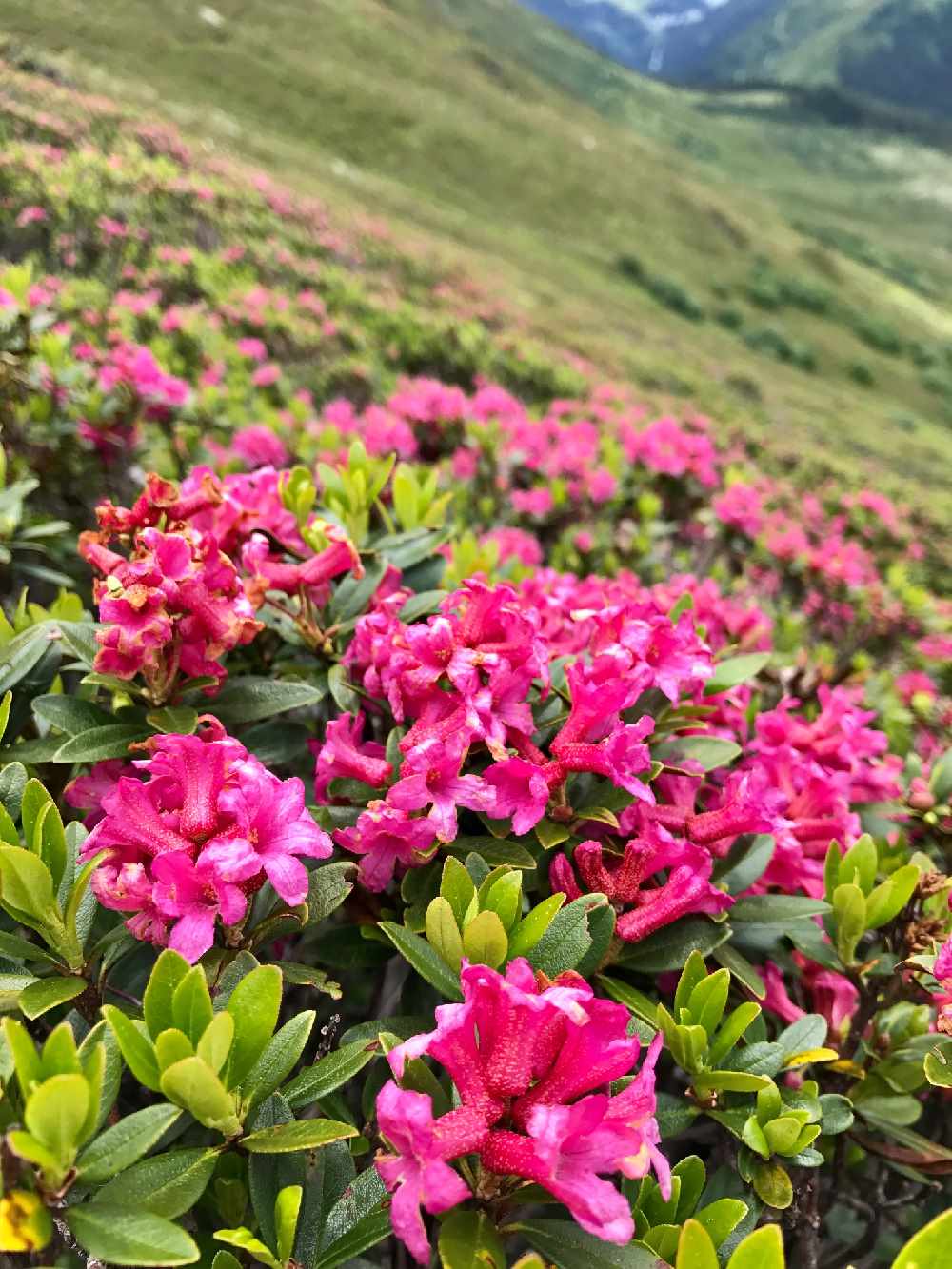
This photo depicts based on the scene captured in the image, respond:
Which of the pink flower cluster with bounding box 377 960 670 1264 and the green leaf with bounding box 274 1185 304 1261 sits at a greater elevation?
the pink flower cluster with bounding box 377 960 670 1264

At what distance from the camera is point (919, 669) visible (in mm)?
4223

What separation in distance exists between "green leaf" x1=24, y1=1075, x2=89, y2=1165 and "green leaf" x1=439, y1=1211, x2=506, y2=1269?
0.36m

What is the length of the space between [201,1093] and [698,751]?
3.04 ft

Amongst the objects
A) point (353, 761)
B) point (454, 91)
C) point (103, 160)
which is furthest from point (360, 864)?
point (454, 91)

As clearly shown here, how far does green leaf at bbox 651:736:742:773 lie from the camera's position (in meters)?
1.38

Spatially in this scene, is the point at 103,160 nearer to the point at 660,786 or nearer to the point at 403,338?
the point at 403,338

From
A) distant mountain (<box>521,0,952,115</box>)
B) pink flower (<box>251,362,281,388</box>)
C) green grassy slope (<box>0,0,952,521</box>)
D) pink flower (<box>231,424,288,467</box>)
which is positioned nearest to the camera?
pink flower (<box>231,424,288,467</box>)

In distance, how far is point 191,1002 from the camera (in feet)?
2.80

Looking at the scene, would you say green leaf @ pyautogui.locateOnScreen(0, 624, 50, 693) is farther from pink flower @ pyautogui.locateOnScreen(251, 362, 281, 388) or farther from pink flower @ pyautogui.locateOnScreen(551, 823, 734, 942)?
pink flower @ pyautogui.locateOnScreen(251, 362, 281, 388)

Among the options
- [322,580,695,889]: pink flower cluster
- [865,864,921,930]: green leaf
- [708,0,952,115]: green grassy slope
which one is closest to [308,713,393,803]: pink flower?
[322,580,695,889]: pink flower cluster

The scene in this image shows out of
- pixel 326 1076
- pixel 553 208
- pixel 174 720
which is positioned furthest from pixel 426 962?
pixel 553 208

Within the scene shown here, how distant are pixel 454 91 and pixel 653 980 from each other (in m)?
41.9

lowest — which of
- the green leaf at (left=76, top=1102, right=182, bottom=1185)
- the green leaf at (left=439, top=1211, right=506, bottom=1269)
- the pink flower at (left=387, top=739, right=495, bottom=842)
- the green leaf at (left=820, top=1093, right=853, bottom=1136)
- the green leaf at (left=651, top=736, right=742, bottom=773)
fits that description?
the green leaf at (left=820, top=1093, right=853, bottom=1136)

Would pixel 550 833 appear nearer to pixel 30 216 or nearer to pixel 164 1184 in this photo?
pixel 164 1184
